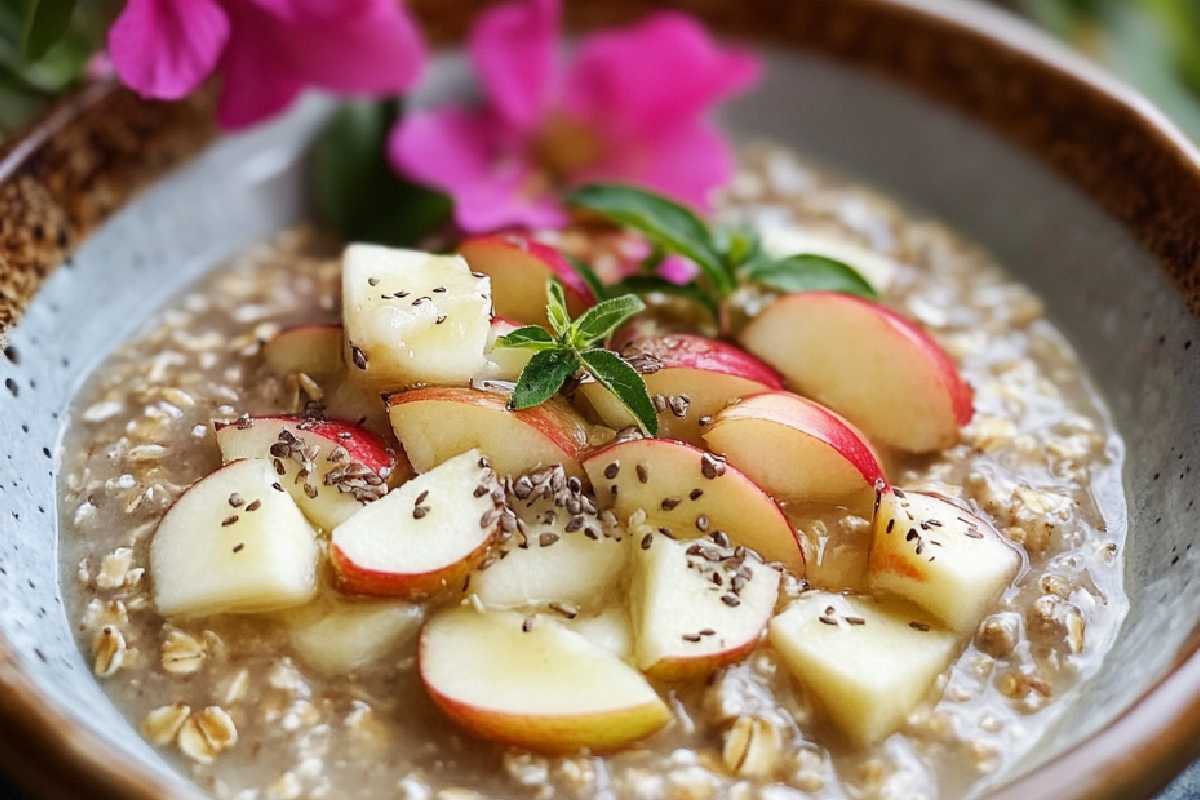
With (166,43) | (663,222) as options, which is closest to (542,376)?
(663,222)

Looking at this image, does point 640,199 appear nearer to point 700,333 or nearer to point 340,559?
point 700,333

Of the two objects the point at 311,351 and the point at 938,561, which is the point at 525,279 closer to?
the point at 311,351

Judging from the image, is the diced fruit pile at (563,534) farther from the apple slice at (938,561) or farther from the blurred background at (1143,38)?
the blurred background at (1143,38)

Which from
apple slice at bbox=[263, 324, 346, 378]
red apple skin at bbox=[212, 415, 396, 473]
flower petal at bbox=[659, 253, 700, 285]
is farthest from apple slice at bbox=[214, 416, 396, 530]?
flower petal at bbox=[659, 253, 700, 285]

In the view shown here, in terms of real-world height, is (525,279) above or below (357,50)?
below

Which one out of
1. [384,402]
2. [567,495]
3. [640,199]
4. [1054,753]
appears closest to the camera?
[1054,753]

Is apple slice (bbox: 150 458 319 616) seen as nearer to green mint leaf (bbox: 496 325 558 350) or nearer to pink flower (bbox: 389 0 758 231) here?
green mint leaf (bbox: 496 325 558 350)

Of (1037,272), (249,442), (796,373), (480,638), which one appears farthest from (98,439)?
(1037,272)
